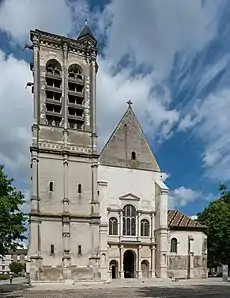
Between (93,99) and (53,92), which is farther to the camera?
(93,99)

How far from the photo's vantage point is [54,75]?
50812 mm

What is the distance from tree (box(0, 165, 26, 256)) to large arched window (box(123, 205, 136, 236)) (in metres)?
20.4

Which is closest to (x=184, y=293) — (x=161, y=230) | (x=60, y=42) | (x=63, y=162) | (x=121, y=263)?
(x=121, y=263)

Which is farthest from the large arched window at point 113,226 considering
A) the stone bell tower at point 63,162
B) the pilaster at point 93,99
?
the pilaster at point 93,99

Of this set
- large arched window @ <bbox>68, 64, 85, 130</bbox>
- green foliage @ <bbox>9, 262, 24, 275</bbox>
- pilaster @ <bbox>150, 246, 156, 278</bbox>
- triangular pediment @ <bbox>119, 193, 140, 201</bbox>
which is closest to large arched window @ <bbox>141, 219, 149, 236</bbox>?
pilaster @ <bbox>150, 246, 156, 278</bbox>

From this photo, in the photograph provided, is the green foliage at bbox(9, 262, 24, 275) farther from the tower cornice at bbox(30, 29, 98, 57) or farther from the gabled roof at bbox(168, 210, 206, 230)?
the tower cornice at bbox(30, 29, 98, 57)

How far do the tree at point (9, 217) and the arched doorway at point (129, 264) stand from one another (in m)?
21.4

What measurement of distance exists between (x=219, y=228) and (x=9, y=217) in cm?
3146

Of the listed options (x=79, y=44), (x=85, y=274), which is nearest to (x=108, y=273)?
(x=85, y=274)

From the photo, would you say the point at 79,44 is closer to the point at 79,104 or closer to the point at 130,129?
the point at 79,104

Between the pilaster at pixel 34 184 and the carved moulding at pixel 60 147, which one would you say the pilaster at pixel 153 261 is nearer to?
the carved moulding at pixel 60 147

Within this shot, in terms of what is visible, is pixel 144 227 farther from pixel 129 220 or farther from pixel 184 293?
pixel 184 293

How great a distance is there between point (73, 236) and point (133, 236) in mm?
8475

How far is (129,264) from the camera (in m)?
53.0
